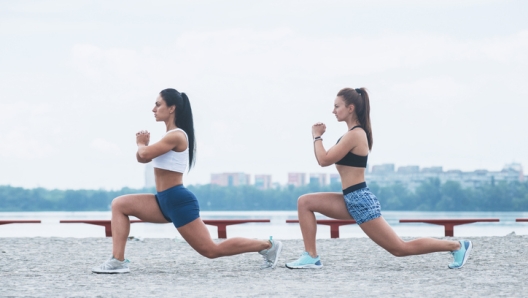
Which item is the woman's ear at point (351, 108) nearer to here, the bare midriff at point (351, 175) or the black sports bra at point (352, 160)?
the black sports bra at point (352, 160)

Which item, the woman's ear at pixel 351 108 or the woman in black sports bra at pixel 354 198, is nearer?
the woman in black sports bra at pixel 354 198

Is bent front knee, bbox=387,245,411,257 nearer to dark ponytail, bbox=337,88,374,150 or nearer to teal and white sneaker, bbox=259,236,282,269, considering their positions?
dark ponytail, bbox=337,88,374,150

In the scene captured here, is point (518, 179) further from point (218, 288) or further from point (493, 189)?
point (218, 288)

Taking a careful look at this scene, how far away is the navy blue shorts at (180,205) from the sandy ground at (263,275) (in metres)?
0.50

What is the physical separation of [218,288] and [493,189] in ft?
265

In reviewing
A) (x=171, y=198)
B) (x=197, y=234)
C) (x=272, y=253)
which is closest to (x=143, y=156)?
(x=171, y=198)

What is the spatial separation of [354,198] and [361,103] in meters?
0.84

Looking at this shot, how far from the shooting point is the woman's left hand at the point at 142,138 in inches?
256

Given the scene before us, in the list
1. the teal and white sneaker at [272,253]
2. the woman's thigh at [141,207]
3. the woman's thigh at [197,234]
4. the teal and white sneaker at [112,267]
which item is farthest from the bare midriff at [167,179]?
the teal and white sneaker at [272,253]

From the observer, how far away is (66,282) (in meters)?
6.19

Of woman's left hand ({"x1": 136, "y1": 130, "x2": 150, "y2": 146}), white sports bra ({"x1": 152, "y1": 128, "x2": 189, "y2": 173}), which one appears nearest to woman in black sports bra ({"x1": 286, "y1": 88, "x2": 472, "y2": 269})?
white sports bra ({"x1": 152, "y1": 128, "x2": 189, "y2": 173})

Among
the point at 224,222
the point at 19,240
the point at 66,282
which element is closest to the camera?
the point at 66,282

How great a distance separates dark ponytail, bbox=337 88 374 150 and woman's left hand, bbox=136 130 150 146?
1719 millimetres

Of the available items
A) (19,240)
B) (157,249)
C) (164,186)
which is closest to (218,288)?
(164,186)
